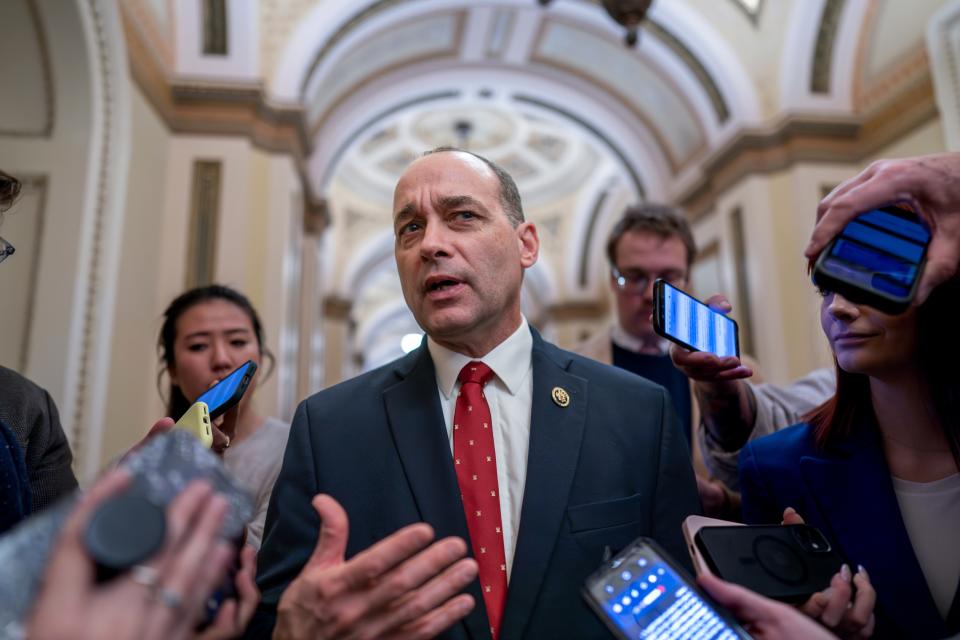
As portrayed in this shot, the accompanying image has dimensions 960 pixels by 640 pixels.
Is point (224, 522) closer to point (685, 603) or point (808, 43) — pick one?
point (685, 603)

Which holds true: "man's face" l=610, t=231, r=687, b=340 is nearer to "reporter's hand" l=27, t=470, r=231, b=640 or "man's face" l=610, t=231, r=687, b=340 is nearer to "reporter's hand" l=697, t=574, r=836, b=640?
"reporter's hand" l=697, t=574, r=836, b=640

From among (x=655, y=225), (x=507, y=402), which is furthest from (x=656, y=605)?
(x=655, y=225)

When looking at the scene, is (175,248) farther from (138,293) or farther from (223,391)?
(223,391)

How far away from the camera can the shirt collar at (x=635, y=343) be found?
9.82ft

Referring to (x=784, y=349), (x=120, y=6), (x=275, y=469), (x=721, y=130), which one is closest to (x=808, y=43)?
(x=721, y=130)

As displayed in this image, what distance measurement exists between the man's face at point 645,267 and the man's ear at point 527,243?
0.90 m

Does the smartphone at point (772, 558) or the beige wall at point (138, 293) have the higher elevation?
the beige wall at point (138, 293)

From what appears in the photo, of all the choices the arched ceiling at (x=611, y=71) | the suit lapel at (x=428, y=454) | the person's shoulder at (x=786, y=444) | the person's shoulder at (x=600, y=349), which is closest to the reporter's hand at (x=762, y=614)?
the suit lapel at (x=428, y=454)

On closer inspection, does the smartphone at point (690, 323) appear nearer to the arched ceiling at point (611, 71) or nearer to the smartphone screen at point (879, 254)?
the smartphone screen at point (879, 254)

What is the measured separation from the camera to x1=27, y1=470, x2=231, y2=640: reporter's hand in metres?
0.75

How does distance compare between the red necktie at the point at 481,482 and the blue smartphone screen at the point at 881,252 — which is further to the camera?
the red necktie at the point at 481,482

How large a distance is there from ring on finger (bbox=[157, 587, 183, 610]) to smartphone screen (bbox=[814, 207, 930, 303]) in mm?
1062

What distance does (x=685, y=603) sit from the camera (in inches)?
43.9

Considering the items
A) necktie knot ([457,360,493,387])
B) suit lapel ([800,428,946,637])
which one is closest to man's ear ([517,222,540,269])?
necktie knot ([457,360,493,387])
